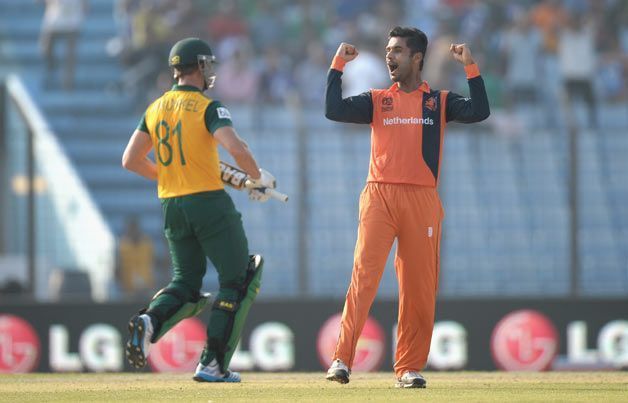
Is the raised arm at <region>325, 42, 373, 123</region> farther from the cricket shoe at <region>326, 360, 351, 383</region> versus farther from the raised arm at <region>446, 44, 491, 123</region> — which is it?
the cricket shoe at <region>326, 360, 351, 383</region>

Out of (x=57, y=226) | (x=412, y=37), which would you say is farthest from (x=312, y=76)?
(x=412, y=37)

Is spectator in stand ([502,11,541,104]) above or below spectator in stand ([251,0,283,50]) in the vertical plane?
below

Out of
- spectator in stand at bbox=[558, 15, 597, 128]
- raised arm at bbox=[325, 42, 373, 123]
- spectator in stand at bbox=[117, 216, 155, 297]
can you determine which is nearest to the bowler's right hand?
raised arm at bbox=[325, 42, 373, 123]

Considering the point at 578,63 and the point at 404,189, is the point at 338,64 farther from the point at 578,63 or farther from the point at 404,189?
the point at 578,63

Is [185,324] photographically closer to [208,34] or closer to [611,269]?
[611,269]

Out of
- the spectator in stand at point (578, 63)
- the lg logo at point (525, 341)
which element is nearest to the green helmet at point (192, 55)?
the lg logo at point (525, 341)

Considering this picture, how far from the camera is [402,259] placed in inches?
317

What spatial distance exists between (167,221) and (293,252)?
737 centimetres

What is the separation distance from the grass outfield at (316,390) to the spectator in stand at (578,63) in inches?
442

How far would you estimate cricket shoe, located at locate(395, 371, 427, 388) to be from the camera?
26.3ft

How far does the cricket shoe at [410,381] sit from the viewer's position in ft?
26.3

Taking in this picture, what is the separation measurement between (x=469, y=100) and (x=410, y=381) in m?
1.64

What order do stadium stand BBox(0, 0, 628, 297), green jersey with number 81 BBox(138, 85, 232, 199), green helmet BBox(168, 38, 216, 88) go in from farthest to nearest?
stadium stand BBox(0, 0, 628, 297) → green helmet BBox(168, 38, 216, 88) → green jersey with number 81 BBox(138, 85, 232, 199)

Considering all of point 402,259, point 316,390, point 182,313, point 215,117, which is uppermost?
point 215,117
